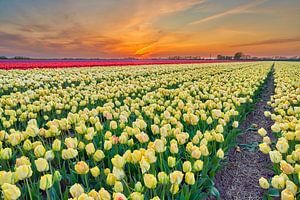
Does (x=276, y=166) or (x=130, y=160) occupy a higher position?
(x=130, y=160)

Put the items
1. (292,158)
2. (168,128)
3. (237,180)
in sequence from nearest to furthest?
(292,158) < (168,128) < (237,180)

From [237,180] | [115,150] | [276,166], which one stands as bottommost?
[237,180]

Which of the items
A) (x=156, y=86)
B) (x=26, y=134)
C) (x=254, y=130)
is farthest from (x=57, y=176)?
(x=156, y=86)

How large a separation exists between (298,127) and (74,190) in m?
2.30

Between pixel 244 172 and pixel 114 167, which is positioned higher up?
pixel 114 167

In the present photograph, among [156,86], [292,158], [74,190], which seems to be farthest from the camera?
[156,86]

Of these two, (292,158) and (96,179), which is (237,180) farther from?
(96,179)

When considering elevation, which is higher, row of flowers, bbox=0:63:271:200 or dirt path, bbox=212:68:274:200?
row of flowers, bbox=0:63:271:200

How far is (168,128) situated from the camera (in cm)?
278

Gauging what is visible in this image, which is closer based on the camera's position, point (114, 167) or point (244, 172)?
point (114, 167)

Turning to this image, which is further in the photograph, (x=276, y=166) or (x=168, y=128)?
(x=168, y=128)

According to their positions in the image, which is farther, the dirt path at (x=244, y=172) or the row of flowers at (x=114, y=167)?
the dirt path at (x=244, y=172)

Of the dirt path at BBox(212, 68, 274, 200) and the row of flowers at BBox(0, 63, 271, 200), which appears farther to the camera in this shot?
the dirt path at BBox(212, 68, 274, 200)

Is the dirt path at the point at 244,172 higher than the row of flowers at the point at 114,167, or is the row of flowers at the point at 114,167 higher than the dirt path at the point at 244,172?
the row of flowers at the point at 114,167
